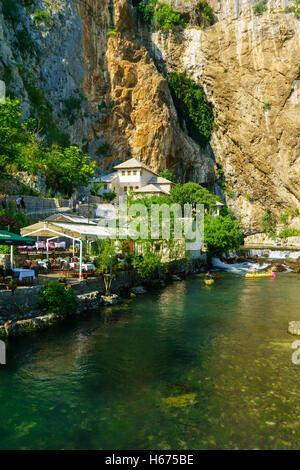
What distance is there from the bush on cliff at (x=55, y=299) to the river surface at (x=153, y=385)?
2.81 feet

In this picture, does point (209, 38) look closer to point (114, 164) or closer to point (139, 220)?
point (114, 164)

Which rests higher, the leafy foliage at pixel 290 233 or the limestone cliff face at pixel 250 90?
the limestone cliff face at pixel 250 90

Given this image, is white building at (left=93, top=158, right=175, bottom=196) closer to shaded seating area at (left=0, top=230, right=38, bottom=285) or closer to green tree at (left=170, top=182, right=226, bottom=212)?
green tree at (left=170, top=182, right=226, bottom=212)

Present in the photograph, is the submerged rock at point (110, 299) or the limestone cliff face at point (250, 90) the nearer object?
the submerged rock at point (110, 299)

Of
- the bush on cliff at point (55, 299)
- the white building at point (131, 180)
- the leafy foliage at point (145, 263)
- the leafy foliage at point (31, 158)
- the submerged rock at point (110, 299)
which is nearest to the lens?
the bush on cliff at point (55, 299)

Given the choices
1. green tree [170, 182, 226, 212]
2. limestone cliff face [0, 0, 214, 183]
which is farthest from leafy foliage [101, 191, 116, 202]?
limestone cliff face [0, 0, 214, 183]

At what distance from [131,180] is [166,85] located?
23014 millimetres

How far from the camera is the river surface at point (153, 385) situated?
8133 millimetres

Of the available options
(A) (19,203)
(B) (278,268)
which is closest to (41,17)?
(A) (19,203)

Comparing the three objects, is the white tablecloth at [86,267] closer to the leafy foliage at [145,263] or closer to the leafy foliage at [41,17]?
the leafy foliage at [145,263]

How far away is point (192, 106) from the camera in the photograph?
71.5 meters

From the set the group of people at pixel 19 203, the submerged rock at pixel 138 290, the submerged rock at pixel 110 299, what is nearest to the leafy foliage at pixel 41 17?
the group of people at pixel 19 203

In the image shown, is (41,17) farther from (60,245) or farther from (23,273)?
(23,273)
